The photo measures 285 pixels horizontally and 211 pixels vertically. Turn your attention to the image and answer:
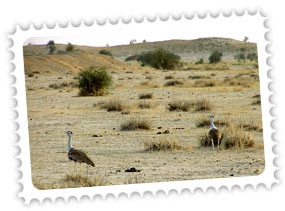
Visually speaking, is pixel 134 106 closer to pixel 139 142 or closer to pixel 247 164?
pixel 139 142

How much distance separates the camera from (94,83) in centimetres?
2716

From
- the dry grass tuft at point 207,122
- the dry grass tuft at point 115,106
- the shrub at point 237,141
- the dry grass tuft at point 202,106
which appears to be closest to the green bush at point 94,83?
the dry grass tuft at point 115,106

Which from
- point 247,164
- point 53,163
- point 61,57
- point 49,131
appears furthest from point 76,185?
point 61,57

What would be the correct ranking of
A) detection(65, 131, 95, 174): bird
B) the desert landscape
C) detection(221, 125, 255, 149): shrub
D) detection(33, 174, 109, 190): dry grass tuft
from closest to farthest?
1. detection(33, 174, 109, 190): dry grass tuft
2. detection(65, 131, 95, 174): bird
3. the desert landscape
4. detection(221, 125, 255, 149): shrub

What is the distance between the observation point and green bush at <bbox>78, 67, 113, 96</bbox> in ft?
88.3

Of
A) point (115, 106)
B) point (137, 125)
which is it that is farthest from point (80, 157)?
point (115, 106)

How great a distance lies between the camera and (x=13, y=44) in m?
9.81

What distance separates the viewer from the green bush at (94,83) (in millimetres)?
26922

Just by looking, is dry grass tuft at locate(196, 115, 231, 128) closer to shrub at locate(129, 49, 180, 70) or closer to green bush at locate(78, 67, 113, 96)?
green bush at locate(78, 67, 113, 96)

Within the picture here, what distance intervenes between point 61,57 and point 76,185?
47.0 meters

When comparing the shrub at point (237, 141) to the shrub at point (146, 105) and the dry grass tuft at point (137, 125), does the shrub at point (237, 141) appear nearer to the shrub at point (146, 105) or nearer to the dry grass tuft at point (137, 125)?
the dry grass tuft at point (137, 125)

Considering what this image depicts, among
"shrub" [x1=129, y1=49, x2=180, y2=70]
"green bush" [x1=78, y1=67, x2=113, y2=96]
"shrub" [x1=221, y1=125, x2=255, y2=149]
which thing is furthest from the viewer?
"shrub" [x1=129, y1=49, x2=180, y2=70]

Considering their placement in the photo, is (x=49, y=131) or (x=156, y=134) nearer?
(x=156, y=134)

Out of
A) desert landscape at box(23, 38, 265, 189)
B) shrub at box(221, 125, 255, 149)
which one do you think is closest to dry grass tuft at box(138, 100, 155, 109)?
desert landscape at box(23, 38, 265, 189)
